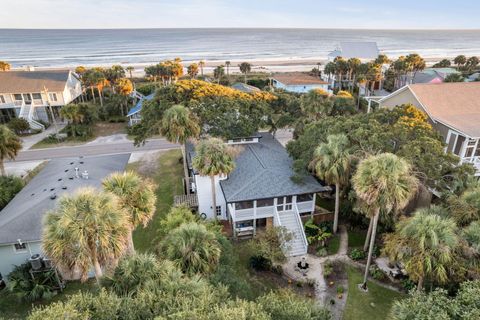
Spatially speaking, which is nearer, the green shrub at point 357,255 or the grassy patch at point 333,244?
the green shrub at point 357,255

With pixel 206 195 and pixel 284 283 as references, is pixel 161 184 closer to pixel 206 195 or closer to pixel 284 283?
pixel 206 195

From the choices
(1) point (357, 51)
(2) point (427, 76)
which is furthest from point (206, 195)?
(1) point (357, 51)

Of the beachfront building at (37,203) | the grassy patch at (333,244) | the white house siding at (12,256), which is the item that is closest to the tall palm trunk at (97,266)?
the beachfront building at (37,203)

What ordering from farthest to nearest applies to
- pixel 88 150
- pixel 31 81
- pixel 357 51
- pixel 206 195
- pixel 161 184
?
pixel 357 51
pixel 31 81
pixel 88 150
pixel 161 184
pixel 206 195

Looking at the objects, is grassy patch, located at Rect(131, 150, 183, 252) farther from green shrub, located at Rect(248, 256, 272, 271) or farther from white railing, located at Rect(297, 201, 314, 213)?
white railing, located at Rect(297, 201, 314, 213)

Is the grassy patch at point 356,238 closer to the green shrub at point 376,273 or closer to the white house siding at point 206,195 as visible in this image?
the green shrub at point 376,273

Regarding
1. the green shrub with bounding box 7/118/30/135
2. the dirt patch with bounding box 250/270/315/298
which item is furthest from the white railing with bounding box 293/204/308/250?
the green shrub with bounding box 7/118/30/135

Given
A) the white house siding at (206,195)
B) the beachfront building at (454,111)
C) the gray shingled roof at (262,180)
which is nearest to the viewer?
the gray shingled roof at (262,180)

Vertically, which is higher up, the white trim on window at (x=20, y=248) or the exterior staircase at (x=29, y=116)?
the exterior staircase at (x=29, y=116)
